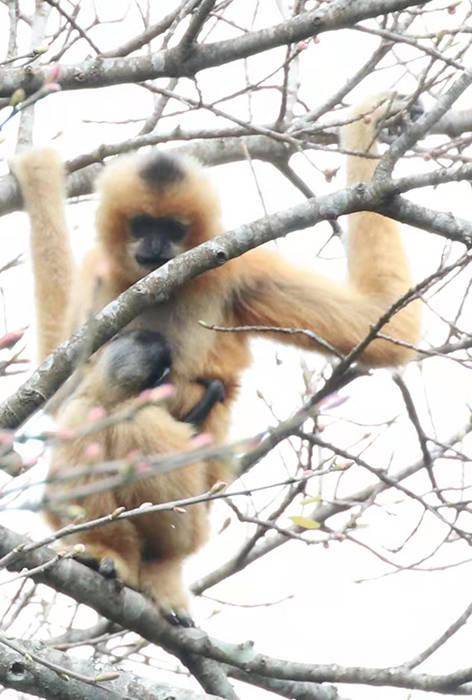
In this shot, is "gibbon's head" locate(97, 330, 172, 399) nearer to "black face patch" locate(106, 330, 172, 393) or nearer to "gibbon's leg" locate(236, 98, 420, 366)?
"black face patch" locate(106, 330, 172, 393)

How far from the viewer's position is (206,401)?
7.18 metres

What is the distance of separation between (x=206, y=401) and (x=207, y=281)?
0.71m

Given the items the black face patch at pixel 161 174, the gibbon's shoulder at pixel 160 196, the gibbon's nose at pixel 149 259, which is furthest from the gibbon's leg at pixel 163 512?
the black face patch at pixel 161 174

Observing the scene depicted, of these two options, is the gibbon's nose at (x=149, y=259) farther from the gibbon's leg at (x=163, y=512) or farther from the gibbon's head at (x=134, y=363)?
the gibbon's leg at (x=163, y=512)

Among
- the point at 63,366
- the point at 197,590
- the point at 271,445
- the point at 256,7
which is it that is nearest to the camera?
the point at 63,366

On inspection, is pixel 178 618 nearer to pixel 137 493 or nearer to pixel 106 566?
pixel 106 566

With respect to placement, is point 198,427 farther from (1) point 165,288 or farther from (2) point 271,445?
(1) point 165,288

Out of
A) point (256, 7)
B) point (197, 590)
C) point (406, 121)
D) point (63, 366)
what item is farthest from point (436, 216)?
point (256, 7)

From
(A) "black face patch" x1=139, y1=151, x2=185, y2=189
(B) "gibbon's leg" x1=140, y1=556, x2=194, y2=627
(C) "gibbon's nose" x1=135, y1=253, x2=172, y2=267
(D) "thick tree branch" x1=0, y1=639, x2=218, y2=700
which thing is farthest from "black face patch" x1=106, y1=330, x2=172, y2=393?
(D) "thick tree branch" x1=0, y1=639, x2=218, y2=700

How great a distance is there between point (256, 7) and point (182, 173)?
156 cm

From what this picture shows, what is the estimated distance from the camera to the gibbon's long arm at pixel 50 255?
7.44m

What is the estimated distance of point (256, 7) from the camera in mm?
8180

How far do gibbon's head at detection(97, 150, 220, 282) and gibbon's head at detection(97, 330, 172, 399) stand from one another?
441 millimetres

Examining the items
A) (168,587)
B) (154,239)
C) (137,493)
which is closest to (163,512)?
(137,493)
